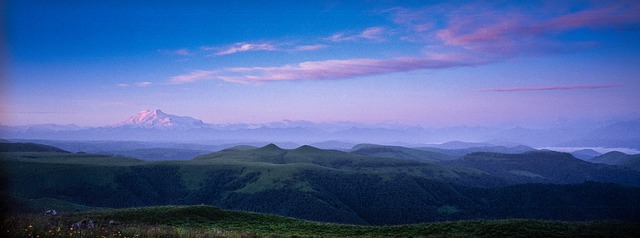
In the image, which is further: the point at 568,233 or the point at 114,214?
the point at 114,214

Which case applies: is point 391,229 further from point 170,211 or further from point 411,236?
point 170,211

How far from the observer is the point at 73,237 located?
19.8 m

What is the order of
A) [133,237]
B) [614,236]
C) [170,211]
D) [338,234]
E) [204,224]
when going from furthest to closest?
[170,211] < [204,224] < [338,234] < [614,236] < [133,237]

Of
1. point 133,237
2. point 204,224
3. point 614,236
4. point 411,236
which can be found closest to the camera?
point 133,237

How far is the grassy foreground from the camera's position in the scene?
25688mm

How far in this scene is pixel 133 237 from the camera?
21.1m

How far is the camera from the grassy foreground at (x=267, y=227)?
84.3 feet

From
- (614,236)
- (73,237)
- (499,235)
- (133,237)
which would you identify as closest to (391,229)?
(499,235)

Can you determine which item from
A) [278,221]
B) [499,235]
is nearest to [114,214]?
[278,221]

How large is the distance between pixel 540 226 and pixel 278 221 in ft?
88.9

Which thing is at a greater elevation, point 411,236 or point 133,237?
point 133,237

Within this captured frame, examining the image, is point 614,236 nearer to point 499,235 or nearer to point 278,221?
point 499,235

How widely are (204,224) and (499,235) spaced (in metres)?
28.8

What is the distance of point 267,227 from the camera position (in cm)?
3984
